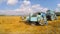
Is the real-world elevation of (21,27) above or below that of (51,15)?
below

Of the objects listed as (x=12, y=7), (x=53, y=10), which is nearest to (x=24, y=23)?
(x=12, y=7)

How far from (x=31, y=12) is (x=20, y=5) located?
152 millimetres

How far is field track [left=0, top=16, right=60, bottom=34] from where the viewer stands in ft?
5.04

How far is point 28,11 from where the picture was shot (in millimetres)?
1564

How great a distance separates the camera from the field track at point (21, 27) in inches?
60.5

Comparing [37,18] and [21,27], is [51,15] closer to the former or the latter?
[37,18]

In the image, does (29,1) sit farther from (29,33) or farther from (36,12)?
(29,33)

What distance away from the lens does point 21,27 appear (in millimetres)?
1555

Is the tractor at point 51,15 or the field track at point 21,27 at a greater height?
the tractor at point 51,15

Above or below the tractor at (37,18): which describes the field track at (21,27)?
below

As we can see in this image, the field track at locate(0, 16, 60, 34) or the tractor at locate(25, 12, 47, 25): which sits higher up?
the tractor at locate(25, 12, 47, 25)

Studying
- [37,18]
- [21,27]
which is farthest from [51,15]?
[21,27]

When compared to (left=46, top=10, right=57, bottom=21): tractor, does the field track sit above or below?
below

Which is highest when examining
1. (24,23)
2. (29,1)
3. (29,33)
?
(29,1)
